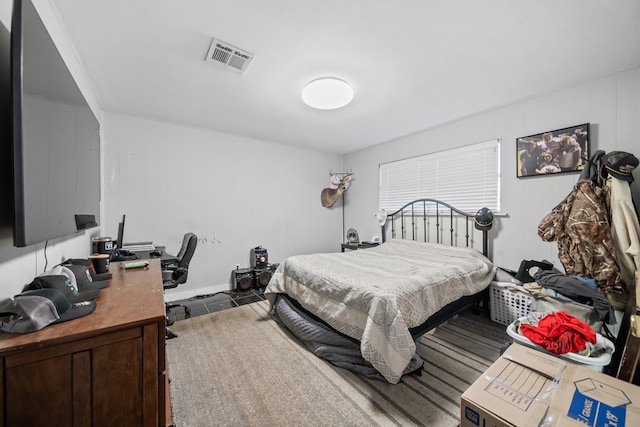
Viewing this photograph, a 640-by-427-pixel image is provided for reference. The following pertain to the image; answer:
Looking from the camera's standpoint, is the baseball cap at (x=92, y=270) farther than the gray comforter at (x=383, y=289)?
No

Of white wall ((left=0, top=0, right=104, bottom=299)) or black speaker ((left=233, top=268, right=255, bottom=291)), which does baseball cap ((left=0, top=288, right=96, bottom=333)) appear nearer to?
white wall ((left=0, top=0, right=104, bottom=299))

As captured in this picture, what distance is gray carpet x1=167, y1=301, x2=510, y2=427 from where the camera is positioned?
149 cm

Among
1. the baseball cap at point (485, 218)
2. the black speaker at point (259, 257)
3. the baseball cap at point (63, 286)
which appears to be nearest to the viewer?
the baseball cap at point (63, 286)

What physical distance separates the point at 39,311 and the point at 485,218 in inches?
139

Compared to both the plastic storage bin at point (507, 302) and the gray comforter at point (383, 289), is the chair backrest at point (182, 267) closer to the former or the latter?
the gray comforter at point (383, 289)

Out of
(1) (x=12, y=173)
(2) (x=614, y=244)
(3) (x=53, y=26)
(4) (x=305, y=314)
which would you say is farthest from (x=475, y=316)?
(3) (x=53, y=26)

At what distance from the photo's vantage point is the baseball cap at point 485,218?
9.32 ft

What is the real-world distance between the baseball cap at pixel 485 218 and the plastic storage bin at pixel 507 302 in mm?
646

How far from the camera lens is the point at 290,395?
5.45 feet

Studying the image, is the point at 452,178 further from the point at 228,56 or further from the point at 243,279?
the point at 243,279

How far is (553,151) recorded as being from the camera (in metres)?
2.50

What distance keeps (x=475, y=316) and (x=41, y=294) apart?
140 inches

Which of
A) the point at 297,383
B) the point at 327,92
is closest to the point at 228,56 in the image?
the point at 327,92

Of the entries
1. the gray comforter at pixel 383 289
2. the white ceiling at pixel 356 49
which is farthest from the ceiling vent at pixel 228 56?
the gray comforter at pixel 383 289
